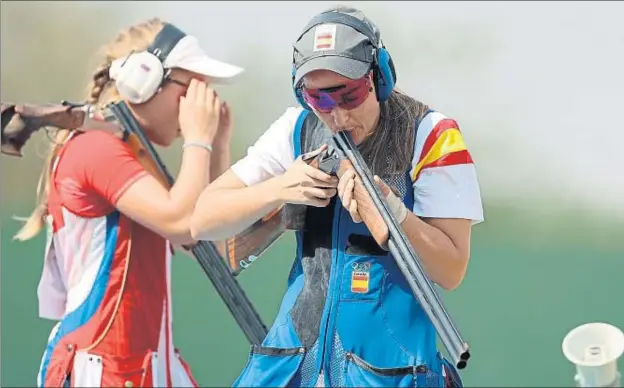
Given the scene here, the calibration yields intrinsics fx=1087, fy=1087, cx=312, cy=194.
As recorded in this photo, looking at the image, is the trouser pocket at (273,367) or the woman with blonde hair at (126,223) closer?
the trouser pocket at (273,367)

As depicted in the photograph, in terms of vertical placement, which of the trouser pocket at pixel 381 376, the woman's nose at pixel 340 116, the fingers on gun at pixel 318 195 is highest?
the woman's nose at pixel 340 116

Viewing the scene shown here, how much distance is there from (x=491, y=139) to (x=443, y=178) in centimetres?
97

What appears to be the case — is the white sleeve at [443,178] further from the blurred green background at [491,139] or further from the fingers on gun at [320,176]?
the blurred green background at [491,139]

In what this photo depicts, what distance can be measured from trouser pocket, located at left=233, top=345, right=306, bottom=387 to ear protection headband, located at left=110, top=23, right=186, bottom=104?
966mm

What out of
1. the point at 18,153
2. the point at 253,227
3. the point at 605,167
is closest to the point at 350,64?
the point at 253,227

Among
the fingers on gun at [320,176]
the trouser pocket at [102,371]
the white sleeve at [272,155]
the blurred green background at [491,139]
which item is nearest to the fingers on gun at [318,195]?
the fingers on gun at [320,176]

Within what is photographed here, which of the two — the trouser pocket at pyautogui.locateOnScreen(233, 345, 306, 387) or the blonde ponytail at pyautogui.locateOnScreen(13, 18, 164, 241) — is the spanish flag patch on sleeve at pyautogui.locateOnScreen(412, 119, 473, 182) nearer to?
the trouser pocket at pyautogui.locateOnScreen(233, 345, 306, 387)

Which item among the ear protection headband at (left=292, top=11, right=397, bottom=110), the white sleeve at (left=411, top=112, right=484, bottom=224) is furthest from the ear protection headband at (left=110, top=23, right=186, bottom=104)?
the white sleeve at (left=411, top=112, right=484, bottom=224)

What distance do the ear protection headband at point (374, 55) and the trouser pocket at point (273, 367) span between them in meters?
0.42

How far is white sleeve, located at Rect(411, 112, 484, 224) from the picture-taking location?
1.76 m

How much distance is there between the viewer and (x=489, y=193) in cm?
271

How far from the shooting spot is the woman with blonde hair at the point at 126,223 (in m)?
2.50

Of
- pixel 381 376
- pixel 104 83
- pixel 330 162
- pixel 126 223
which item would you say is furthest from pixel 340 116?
pixel 104 83

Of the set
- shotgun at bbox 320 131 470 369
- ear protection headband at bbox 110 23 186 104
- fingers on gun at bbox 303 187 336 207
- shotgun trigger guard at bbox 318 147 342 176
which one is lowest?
shotgun at bbox 320 131 470 369
